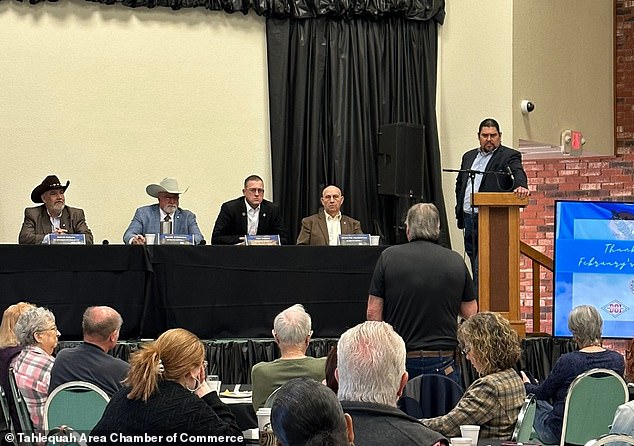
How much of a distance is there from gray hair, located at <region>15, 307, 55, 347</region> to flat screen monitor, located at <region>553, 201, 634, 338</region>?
14.9 feet

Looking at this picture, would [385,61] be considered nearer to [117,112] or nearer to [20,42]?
[117,112]

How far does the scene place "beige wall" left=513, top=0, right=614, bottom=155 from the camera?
10.2 meters

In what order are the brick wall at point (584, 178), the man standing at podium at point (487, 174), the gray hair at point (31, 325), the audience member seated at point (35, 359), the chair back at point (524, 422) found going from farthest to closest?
the brick wall at point (584, 178) < the man standing at podium at point (487, 174) < the gray hair at point (31, 325) < the audience member seated at point (35, 359) < the chair back at point (524, 422)

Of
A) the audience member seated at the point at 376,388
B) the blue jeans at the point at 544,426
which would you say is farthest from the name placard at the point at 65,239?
the audience member seated at the point at 376,388

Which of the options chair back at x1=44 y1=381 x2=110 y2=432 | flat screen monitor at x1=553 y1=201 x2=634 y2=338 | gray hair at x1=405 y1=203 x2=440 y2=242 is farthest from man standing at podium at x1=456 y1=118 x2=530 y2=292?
chair back at x1=44 y1=381 x2=110 y2=432

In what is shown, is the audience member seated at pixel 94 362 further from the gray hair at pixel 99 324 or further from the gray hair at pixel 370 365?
the gray hair at pixel 370 365

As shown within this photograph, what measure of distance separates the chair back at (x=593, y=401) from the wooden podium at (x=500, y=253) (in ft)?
8.65

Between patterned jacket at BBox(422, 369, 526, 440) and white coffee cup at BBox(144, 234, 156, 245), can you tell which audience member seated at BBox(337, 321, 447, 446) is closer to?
patterned jacket at BBox(422, 369, 526, 440)

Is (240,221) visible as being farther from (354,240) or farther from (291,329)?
(291,329)

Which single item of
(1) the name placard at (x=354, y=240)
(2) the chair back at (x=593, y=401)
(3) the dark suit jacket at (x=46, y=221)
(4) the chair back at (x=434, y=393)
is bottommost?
(2) the chair back at (x=593, y=401)

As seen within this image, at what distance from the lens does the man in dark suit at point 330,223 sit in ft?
28.9

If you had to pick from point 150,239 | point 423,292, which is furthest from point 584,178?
point 423,292

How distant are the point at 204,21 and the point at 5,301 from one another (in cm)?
354

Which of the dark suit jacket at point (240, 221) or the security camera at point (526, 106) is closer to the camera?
the dark suit jacket at point (240, 221)
